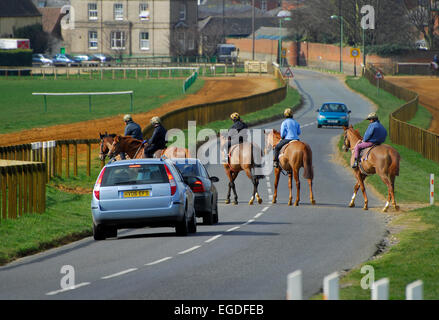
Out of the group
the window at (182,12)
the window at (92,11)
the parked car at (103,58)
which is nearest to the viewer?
the parked car at (103,58)

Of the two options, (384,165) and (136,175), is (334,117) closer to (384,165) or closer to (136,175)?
(384,165)

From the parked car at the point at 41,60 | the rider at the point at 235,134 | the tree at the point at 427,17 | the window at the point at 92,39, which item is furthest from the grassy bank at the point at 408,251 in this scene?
the window at the point at 92,39

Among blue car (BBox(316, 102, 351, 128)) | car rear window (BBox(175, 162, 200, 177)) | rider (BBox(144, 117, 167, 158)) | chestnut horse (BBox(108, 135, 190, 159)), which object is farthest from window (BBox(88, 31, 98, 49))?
car rear window (BBox(175, 162, 200, 177))

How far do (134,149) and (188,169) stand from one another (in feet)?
11.0

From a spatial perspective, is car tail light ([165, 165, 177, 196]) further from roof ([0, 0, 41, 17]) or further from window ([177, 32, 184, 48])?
window ([177, 32, 184, 48])

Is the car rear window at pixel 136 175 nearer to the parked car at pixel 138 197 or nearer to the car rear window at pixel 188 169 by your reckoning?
the parked car at pixel 138 197

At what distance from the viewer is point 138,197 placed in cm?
1791

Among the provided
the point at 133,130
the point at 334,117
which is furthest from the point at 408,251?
the point at 334,117

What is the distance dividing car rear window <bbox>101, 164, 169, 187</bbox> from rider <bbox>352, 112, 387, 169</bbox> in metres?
8.25

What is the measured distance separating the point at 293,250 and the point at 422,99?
217 ft

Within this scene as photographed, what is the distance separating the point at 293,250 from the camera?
16.5 metres

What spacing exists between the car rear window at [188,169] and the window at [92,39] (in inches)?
4492

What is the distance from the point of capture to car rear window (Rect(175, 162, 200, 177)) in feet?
72.0

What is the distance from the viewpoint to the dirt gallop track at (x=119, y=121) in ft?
143
